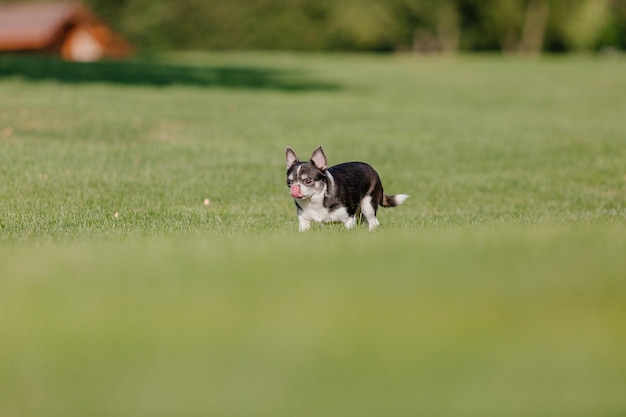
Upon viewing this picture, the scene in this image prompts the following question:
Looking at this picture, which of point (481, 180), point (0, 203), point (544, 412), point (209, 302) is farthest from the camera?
point (481, 180)

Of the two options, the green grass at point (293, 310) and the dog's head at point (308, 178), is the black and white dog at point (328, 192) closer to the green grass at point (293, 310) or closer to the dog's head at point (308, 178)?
the dog's head at point (308, 178)

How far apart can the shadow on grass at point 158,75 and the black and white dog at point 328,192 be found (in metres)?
20.2

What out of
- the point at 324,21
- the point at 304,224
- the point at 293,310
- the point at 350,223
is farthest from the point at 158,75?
the point at 324,21

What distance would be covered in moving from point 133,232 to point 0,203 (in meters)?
3.00

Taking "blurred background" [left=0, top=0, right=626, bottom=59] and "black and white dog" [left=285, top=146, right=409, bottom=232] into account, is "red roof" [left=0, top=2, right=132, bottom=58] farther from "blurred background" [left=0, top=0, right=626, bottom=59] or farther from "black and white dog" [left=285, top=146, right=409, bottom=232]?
"black and white dog" [left=285, top=146, right=409, bottom=232]

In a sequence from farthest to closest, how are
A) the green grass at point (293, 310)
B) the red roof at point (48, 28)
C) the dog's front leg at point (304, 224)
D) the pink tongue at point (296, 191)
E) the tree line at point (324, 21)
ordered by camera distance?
the tree line at point (324, 21) → the red roof at point (48, 28) → the dog's front leg at point (304, 224) → the pink tongue at point (296, 191) → the green grass at point (293, 310)

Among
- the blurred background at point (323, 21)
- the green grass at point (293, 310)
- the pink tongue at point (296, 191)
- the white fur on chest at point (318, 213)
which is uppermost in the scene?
the blurred background at point (323, 21)

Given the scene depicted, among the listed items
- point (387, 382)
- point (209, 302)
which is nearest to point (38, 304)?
point (209, 302)

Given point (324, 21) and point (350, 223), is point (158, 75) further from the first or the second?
point (324, 21)

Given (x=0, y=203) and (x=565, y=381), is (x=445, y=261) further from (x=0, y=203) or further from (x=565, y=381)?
(x=0, y=203)

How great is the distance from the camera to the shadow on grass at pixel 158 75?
98.1 ft

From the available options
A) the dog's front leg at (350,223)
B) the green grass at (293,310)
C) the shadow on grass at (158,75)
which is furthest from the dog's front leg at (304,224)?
the shadow on grass at (158,75)

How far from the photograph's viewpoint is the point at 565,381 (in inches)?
169

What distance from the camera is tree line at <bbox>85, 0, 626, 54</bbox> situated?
6969 cm
